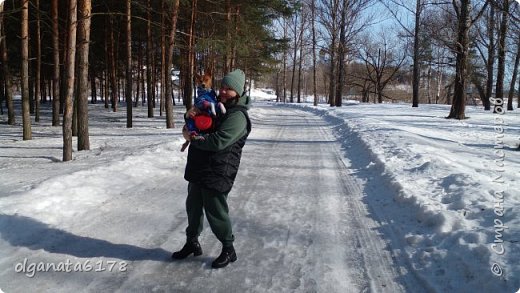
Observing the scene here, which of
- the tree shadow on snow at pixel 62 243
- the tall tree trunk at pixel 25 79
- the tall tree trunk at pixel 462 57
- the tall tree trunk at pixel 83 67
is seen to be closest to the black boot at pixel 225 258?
the tree shadow on snow at pixel 62 243

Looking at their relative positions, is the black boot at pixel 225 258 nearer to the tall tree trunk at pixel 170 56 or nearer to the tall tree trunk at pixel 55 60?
the tall tree trunk at pixel 170 56

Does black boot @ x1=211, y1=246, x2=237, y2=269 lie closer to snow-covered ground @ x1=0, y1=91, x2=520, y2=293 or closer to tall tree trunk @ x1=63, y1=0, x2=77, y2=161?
snow-covered ground @ x1=0, y1=91, x2=520, y2=293

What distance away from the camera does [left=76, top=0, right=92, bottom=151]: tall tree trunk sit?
10.0m

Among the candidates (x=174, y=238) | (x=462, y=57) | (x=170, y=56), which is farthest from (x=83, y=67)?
(x=462, y=57)

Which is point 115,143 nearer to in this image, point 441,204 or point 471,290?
point 441,204

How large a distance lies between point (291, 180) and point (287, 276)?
144 inches

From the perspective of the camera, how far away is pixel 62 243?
13.3ft

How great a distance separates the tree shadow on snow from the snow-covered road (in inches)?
0.4

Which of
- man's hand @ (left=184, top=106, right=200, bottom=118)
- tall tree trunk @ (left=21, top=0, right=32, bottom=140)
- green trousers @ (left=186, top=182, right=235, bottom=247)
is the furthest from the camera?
tall tree trunk @ (left=21, top=0, right=32, bottom=140)

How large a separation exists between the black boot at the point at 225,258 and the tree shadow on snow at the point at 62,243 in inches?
21.6

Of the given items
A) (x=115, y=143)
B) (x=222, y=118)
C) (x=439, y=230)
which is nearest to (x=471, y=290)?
(x=439, y=230)

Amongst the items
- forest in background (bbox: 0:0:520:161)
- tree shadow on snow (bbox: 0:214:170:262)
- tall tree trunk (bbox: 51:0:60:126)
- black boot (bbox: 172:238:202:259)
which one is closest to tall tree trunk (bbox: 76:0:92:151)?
forest in background (bbox: 0:0:520:161)
